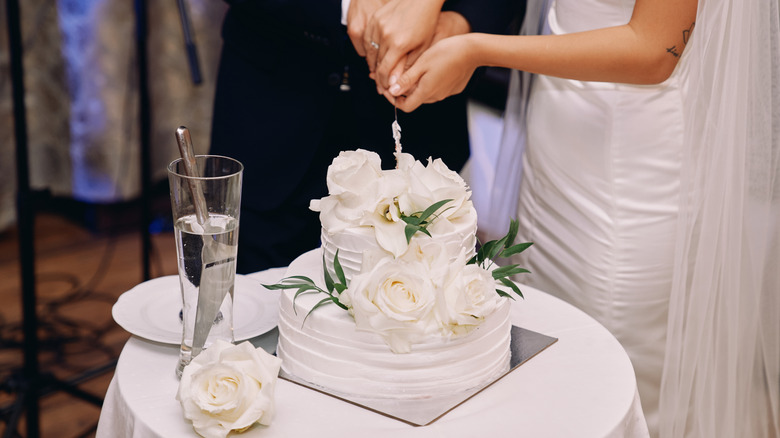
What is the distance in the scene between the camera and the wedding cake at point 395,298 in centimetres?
103

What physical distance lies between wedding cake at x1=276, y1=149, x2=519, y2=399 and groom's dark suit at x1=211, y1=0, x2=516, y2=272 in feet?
2.50

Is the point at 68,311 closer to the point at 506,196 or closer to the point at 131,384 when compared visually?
the point at 506,196

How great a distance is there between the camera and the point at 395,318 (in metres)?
1.01

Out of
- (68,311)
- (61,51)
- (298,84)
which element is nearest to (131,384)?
(298,84)

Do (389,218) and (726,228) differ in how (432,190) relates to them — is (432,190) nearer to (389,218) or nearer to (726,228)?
(389,218)

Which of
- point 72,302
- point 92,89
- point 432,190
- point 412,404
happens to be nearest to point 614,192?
point 432,190

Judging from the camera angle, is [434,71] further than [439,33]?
No

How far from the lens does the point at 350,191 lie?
3.66 feet

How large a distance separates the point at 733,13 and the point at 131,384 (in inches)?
44.4

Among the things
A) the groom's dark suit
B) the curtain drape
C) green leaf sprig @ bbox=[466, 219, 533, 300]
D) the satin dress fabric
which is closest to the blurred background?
the curtain drape

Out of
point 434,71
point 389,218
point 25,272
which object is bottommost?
point 25,272

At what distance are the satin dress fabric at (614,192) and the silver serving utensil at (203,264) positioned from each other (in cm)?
86

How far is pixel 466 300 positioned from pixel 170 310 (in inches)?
20.9

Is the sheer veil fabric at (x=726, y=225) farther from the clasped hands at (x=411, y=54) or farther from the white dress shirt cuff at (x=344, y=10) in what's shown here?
the white dress shirt cuff at (x=344, y=10)
